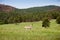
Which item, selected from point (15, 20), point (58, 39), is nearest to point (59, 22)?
point (15, 20)

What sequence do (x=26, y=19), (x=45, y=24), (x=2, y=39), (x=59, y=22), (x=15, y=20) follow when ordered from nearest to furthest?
(x=2, y=39), (x=45, y=24), (x=59, y=22), (x=15, y=20), (x=26, y=19)

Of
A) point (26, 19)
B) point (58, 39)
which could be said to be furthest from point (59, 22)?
point (26, 19)

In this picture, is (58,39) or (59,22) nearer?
(58,39)

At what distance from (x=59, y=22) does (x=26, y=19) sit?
48970mm

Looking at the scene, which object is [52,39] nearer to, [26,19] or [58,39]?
[58,39]

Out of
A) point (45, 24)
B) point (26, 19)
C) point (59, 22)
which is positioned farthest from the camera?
point (26, 19)

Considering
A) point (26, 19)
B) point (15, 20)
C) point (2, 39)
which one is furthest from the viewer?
point (26, 19)

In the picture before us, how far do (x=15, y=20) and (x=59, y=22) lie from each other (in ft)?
115

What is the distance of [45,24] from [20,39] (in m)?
27.8

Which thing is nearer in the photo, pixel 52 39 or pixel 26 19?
pixel 52 39

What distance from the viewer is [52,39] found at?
1866 cm

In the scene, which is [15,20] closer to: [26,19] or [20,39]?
[26,19]

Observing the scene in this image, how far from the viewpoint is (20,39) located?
1833 centimetres

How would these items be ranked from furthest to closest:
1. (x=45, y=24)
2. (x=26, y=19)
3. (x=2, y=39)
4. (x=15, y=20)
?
(x=26, y=19) → (x=15, y=20) → (x=45, y=24) → (x=2, y=39)
